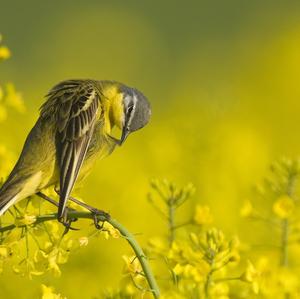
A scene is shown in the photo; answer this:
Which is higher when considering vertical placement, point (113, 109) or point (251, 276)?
A: point (113, 109)

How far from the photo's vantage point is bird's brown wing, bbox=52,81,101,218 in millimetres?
5297

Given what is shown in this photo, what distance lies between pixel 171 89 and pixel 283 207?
12.0 metres

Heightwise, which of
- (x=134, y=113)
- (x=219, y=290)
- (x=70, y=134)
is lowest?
(x=219, y=290)

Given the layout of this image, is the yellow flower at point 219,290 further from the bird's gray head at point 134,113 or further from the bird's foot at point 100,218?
the bird's gray head at point 134,113

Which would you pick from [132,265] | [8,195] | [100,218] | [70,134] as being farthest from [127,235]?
[70,134]

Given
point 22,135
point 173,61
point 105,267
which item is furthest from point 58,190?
point 173,61

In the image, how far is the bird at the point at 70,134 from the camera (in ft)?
17.0

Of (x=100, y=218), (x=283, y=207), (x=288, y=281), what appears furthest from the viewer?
(x=283, y=207)

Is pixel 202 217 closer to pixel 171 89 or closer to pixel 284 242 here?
pixel 284 242

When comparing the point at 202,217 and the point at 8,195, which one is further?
the point at 202,217

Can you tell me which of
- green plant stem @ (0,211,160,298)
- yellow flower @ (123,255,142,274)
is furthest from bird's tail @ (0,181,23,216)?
yellow flower @ (123,255,142,274)

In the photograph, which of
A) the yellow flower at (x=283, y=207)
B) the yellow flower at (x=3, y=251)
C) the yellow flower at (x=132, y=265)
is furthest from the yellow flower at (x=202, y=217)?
the yellow flower at (x=3, y=251)

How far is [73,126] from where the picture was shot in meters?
5.46

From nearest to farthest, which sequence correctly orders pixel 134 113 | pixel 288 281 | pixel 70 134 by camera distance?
1. pixel 288 281
2. pixel 70 134
3. pixel 134 113
